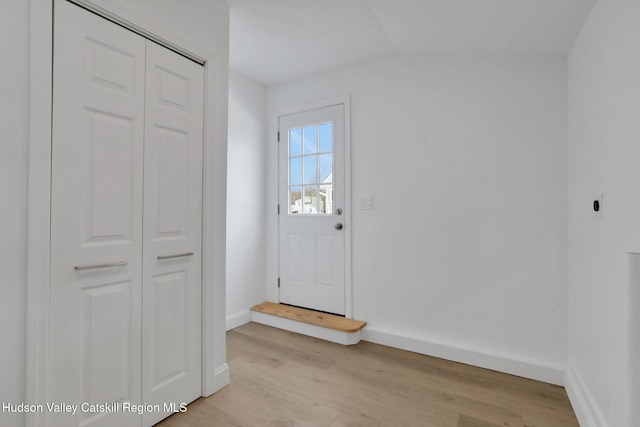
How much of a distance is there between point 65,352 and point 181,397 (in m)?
0.72

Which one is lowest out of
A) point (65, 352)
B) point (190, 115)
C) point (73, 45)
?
point (65, 352)

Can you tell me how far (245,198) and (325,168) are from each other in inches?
34.1

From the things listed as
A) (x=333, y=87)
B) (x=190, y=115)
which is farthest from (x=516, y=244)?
(x=190, y=115)

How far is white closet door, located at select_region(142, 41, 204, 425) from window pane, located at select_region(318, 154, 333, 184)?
1.42 m

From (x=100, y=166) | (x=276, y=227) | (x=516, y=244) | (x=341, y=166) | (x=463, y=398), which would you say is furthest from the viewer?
(x=276, y=227)

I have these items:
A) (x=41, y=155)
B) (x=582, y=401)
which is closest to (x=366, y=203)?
(x=582, y=401)

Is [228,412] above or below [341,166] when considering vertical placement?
Answer: below

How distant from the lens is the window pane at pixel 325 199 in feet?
10.3

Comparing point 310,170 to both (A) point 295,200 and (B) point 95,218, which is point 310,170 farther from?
(B) point 95,218

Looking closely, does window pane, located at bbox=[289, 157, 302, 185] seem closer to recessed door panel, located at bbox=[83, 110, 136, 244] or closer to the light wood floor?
the light wood floor

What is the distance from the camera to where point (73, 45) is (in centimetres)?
140

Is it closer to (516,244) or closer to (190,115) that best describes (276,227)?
(190,115)

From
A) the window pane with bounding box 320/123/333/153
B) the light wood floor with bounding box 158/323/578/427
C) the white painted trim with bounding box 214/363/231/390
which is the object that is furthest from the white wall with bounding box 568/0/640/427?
the white painted trim with bounding box 214/363/231/390

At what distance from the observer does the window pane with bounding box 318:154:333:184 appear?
124 inches
